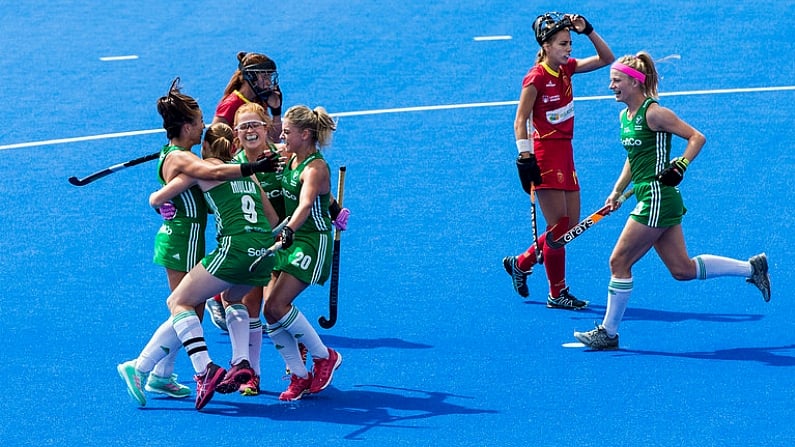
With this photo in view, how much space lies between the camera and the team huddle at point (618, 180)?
9.18 m

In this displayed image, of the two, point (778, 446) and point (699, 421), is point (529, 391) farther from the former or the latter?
point (778, 446)

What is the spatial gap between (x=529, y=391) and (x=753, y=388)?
1381mm

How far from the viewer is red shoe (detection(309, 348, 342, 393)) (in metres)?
8.65

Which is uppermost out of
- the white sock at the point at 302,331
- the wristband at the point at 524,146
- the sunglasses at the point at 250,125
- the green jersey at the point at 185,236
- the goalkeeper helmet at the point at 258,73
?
the goalkeeper helmet at the point at 258,73

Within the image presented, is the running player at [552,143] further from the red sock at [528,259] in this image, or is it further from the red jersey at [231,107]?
the red jersey at [231,107]

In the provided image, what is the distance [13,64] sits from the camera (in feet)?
55.8

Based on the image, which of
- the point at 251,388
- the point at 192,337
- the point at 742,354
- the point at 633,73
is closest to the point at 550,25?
the point at 633,73

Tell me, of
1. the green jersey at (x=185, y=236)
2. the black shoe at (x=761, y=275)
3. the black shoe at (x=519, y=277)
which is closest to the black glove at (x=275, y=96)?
the green jersey at (x=185, y=236)

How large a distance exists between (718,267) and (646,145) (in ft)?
3.53

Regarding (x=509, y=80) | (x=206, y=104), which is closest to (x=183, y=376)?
(x=206, y=104)

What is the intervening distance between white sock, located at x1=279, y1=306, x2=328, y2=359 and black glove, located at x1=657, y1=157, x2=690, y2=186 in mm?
2505

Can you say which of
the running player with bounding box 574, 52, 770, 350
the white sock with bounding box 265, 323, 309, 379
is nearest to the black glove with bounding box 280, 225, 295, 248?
the white sock with bounding box 265, 323, 309, 379

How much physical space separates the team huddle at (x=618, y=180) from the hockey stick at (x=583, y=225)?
10 mm

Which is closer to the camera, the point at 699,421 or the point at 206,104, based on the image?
the point at 699,421
